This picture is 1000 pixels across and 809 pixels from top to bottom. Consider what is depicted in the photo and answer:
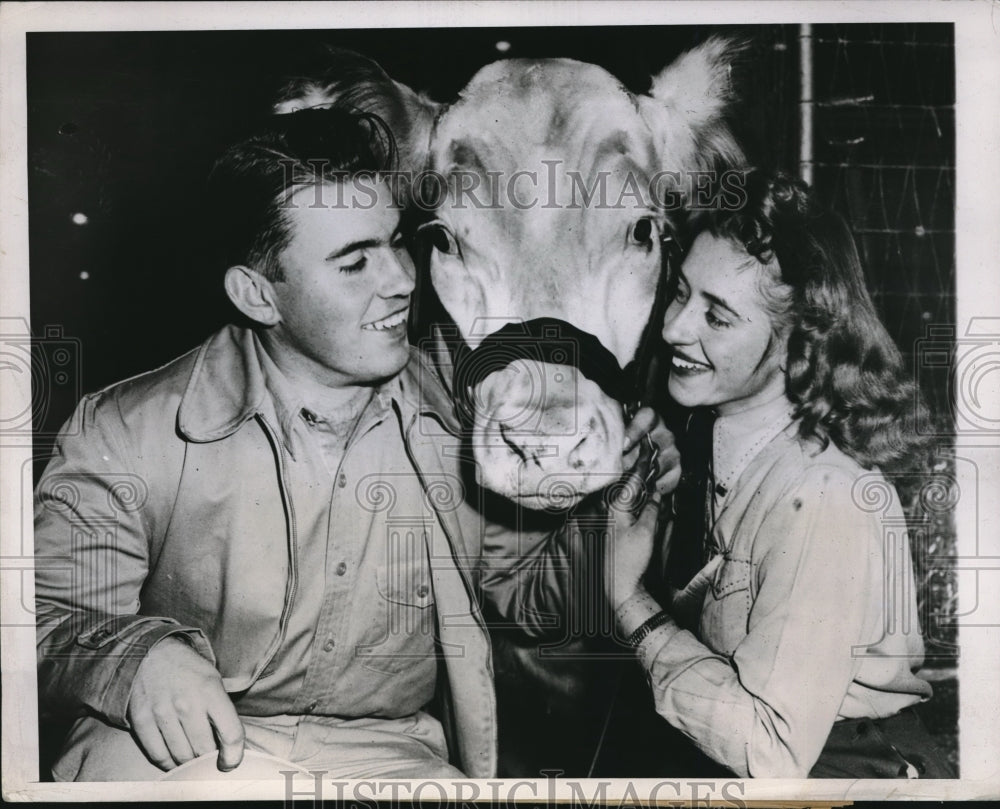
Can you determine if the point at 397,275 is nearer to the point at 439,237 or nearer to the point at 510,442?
the point at 439,237

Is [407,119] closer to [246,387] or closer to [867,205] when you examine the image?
[246,387]

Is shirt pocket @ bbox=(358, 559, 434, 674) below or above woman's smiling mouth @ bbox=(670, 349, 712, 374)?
below

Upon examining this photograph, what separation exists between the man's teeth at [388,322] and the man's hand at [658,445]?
0.62 m

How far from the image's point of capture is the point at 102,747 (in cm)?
235

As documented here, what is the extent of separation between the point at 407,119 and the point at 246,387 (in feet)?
2.53

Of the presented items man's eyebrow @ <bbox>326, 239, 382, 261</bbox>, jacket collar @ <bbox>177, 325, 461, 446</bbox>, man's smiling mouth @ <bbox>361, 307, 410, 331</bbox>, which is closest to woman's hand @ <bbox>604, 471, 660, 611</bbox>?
jacket collar @ <bbox>177, 325, 461, 446</bbox>

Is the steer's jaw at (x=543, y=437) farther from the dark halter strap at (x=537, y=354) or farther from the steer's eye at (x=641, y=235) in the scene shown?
the steer's eye at (x=641, y=235)

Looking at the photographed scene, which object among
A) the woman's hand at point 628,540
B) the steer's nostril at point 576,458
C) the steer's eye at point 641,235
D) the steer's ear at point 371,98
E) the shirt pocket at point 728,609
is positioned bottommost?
the shirt pocket at point 728,609

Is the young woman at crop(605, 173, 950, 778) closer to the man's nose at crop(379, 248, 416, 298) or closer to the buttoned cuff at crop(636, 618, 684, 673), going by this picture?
the buttoned cuff at crop(636, 618, 684, 673)

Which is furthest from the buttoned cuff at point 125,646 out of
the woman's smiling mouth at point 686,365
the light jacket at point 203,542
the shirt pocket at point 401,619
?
the woman's smiling mouth at point 686,365

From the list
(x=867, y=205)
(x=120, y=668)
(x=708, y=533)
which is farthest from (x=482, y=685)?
(x=867, y=205)

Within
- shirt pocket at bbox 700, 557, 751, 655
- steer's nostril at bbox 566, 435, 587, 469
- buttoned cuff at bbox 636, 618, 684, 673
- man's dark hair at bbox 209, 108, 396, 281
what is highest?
man's dark hair at bbox 209, 108, 396, 281

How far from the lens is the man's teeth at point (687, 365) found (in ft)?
7.60

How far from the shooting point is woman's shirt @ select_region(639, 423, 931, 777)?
7.50 feet
